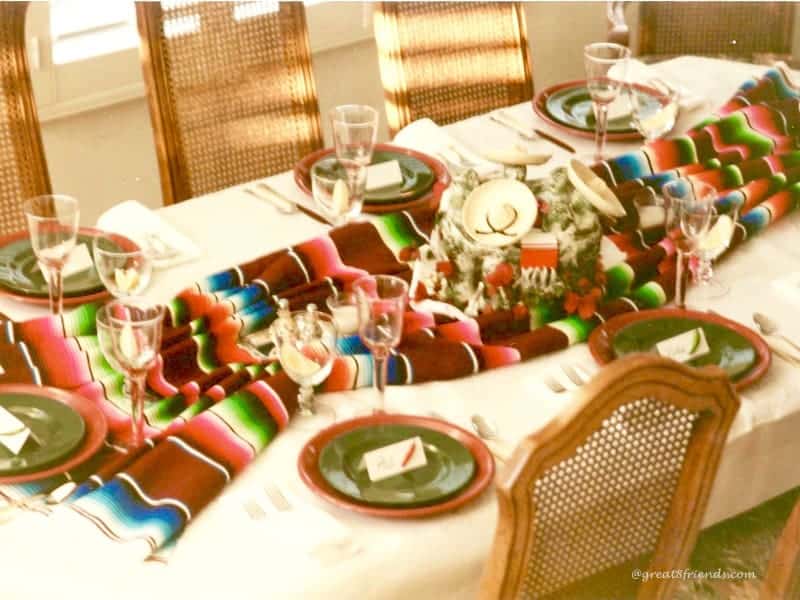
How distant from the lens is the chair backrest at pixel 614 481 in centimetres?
137

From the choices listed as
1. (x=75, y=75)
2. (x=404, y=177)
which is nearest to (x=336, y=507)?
(x=404, y=177)

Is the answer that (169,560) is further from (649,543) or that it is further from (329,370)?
(649,543)

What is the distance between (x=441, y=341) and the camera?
2059 mm

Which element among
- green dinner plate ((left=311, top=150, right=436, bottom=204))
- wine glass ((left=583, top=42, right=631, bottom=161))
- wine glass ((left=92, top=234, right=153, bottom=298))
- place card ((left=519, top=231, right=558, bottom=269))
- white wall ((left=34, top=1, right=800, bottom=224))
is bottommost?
white wall ((left=34, top=1, right=800, bottom=224))

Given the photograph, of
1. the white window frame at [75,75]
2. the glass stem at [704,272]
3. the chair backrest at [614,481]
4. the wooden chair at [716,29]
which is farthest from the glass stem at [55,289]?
the wooden chair at [716,29]

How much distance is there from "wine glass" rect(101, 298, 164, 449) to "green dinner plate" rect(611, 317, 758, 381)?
722 millimetres

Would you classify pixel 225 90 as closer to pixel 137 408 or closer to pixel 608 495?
pixel 137 408

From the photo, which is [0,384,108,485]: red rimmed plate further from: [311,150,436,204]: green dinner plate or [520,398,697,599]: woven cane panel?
[311,150,436,204]: green dinner plate

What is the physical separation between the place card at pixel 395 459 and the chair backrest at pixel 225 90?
1153 mm

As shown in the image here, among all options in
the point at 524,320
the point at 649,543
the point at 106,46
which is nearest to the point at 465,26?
the point at 106,46

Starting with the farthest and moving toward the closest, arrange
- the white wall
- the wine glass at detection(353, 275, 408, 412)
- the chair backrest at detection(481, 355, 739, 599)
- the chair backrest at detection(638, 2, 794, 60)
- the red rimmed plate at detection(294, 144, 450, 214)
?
the chair backrest at detection(638, 2, 794, 60) < the white wall < the red rimmed plate at detection(294, 144, 450, 214) < the wine glass at detection(353, 275, 408, 412) < the chair backrest at detection(481, 355, 739, 599)

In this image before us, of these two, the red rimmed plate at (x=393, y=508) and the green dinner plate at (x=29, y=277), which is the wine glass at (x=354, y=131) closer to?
the green dinner plate at (x=29, y=277)

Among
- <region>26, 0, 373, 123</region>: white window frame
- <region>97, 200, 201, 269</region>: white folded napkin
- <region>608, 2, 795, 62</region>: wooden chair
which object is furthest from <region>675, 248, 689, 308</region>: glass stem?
<region>26, 0, 373, 123</region>: white window frame

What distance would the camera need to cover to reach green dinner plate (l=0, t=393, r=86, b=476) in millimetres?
1747
